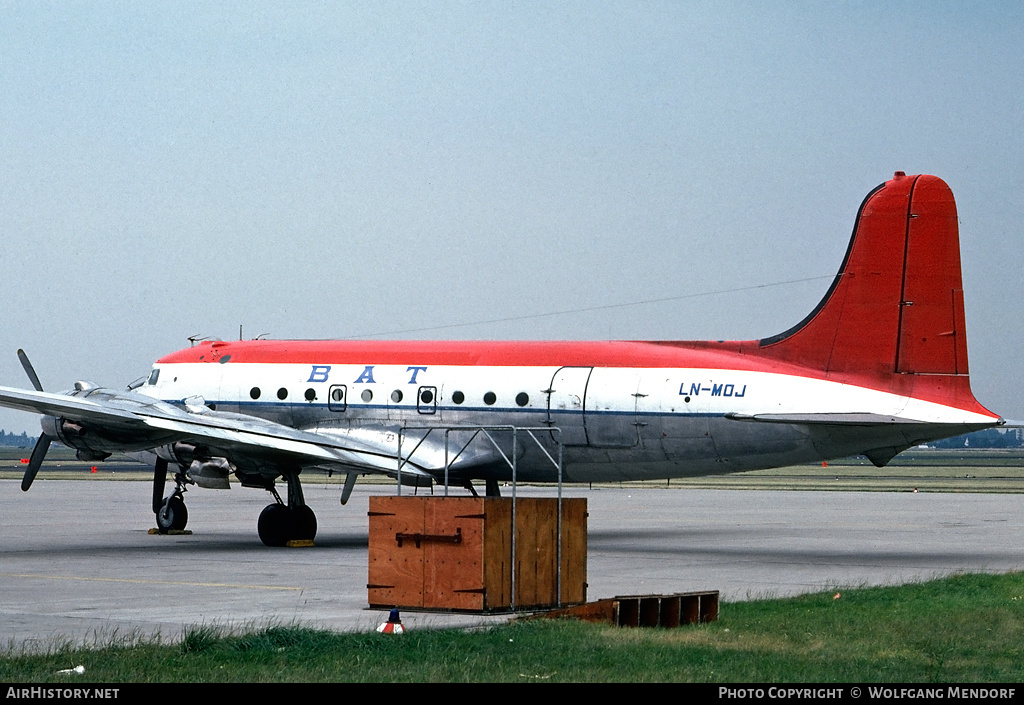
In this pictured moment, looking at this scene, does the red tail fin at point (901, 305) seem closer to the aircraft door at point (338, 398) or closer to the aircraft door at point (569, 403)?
the aircraft door at point (569, 403)

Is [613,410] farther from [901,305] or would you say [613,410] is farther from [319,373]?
[319,373]

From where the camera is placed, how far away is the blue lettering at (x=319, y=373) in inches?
1176

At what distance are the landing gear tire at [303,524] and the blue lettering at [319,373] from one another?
3.25 m

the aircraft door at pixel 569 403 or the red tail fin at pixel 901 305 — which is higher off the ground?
the red tail fin at pixel 901 305

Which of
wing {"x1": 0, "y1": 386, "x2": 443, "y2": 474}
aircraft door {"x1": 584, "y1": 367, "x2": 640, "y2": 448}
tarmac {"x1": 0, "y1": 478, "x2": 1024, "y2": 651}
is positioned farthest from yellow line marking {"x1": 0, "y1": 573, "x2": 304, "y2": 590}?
aircraft door {"x1": 584, "y1": 367, "x2": 640, "y2": 448}

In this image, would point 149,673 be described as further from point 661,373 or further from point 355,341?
point 355,341

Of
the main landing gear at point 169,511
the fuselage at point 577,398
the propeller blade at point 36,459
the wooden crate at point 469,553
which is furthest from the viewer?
the main landing gear at point 169,511

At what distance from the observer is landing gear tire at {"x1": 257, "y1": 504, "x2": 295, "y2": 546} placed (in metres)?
27.3

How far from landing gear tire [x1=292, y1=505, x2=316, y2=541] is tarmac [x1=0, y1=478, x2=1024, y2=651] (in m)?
0.49

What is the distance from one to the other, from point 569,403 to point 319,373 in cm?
574

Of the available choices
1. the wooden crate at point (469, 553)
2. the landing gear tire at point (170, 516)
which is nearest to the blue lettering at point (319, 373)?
the landing gear tire at point (170, 516)

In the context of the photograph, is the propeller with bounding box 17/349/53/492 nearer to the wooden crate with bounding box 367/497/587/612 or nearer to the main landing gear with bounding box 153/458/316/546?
the main landing gear with bounding box 153/458/316/546

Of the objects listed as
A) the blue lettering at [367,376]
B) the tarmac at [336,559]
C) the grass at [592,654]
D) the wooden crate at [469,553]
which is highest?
the blue lettering at [367,376]

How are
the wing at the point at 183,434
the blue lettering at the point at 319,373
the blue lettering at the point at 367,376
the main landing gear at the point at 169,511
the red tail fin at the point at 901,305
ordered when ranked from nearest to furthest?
the wing at the point at 183,434, the red tail fin at the point at 901,305, the blue lettering at the point at 367,376, the blue lettering at the point at 319,373, the main landing gear at the point at 169,511
